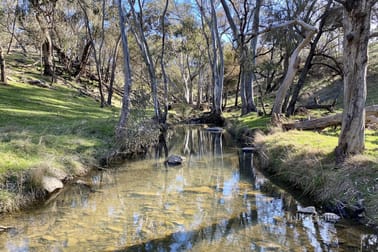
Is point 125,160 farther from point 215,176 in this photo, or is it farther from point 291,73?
point 291,73

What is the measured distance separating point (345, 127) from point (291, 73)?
364 inches

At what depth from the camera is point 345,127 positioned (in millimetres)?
9320

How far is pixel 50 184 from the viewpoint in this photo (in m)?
9.59

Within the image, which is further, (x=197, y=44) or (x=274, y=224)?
(x=197, y=44)

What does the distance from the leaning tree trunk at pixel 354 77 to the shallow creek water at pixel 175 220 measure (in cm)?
213

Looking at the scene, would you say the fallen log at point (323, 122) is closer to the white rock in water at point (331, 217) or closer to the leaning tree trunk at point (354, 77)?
the leaning tree trunk at point (354, 77)

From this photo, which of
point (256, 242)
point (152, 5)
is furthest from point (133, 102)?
point (152, 5)

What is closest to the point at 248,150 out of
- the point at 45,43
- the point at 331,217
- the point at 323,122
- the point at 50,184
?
the point at 323,122

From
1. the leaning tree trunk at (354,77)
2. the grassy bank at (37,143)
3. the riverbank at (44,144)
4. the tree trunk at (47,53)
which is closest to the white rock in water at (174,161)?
the riverbank at (44,144)

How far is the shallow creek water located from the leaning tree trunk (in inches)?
84.0

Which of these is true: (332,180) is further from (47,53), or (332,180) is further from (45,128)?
(47,53)

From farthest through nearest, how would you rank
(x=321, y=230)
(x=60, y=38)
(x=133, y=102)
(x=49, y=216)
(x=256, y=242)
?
(x=60, y=38) → (x=133, y=102) → (x=49, y=216) → (x=321, y=230) → (x=256, y=242)

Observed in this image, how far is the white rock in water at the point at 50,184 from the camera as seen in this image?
9.41m

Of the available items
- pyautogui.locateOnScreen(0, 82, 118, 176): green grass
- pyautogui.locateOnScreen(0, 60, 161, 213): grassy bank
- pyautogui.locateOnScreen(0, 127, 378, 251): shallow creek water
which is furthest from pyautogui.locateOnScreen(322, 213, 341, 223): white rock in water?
pyautogui.locateOnScreen(0, 82, 118, 176): green grass
